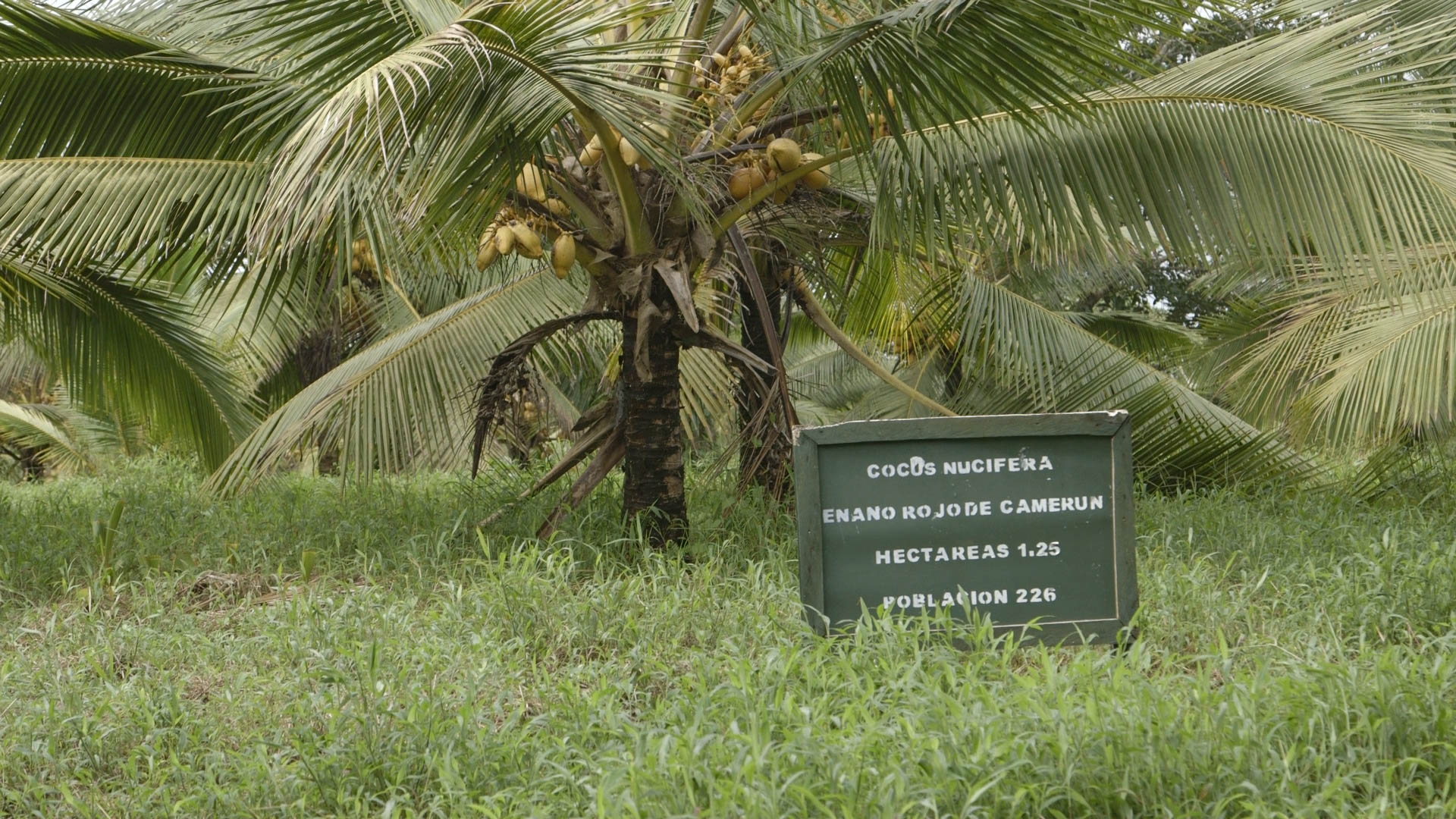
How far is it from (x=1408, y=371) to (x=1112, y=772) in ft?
11.0

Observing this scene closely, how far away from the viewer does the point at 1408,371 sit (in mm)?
5105

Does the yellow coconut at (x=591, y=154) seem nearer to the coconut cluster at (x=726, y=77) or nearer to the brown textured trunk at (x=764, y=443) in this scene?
the coconut cluster at (x=726, y=77)

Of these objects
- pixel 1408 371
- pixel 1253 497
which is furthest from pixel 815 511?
pixel 1253 497

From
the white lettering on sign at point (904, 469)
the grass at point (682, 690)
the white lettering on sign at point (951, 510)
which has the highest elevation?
the white lettering on sign at point (904, 469)

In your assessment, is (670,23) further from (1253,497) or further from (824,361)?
(824,361)

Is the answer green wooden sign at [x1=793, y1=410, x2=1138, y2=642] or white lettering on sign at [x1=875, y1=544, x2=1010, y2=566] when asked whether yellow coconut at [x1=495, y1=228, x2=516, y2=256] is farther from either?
white lettering on sign at [x1=875, y1=544, x2=1010, y2=566]

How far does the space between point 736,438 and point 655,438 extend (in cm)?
31

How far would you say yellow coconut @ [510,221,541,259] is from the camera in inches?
181

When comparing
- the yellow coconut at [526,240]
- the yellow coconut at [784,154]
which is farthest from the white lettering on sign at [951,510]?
the yellow coconut at [526,240]

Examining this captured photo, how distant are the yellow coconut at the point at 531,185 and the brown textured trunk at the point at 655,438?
55cm

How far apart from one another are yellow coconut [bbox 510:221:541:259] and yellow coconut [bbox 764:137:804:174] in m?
0.88

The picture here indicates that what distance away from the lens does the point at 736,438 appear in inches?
195

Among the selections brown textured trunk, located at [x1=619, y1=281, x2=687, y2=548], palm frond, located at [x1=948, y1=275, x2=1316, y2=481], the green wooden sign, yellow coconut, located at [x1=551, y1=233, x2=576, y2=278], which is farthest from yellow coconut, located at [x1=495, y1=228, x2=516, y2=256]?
palm frond, located at [x1=948, y1=275, x2=1316, y2=481]

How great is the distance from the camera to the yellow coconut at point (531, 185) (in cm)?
470
